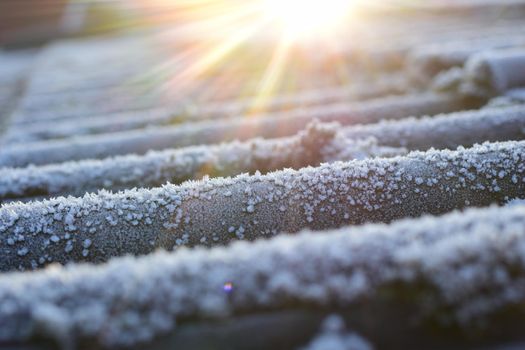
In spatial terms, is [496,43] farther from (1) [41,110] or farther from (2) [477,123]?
(1) [41,110]

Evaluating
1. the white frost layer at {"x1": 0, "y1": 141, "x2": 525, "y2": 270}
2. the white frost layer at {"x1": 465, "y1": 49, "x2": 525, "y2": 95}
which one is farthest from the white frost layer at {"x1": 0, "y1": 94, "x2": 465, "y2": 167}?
the white frost layer at {"x1": 0, "y1": 141, "x2": 525, "y2": 270}

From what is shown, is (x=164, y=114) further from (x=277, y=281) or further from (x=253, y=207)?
(x=277, y=281)

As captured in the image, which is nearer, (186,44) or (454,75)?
(454,75)

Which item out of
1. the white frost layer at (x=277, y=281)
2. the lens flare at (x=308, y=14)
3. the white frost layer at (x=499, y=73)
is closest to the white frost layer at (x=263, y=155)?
the white frost layer at (x=499, y=73)

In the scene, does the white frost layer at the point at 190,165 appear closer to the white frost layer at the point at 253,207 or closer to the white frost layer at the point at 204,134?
the white frost layer at the point at 253,207

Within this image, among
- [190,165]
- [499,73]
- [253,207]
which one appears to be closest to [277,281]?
[253,207]

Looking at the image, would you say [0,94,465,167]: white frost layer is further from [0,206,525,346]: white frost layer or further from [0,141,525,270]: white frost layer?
[0,206,525,346]: white frost layer

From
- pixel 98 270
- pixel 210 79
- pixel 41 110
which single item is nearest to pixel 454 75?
pixel 210 79
